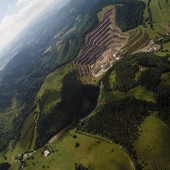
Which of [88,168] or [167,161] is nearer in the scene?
[167,161]

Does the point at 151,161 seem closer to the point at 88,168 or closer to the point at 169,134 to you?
the point at 169,134

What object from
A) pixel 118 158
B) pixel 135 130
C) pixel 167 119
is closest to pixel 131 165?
pixel 118 158

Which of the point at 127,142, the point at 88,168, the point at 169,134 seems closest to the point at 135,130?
the point at 127,142

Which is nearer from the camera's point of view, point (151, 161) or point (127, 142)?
point (151, 161)

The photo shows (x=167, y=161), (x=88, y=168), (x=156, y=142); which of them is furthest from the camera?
(x=88, y=168)

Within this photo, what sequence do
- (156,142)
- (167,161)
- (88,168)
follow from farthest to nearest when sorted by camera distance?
(88,168) → (156,142) → (167,161)

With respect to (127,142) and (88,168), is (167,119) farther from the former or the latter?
(88,168)
